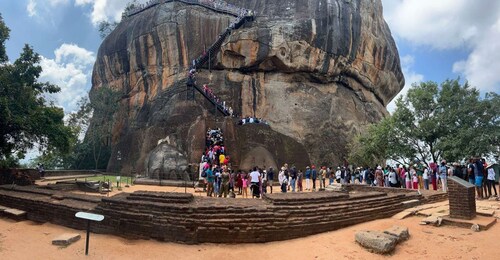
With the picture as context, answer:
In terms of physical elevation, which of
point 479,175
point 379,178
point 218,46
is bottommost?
point 379,178

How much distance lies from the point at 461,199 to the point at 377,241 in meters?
2.75

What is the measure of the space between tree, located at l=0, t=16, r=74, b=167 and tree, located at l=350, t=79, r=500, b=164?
683 inches

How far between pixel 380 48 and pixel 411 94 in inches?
500

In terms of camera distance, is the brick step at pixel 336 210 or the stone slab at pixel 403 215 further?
the stone slab at pixel 403 215

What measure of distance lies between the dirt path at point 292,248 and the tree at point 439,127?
11.4 m

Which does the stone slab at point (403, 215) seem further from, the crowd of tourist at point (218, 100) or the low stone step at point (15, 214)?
the crowd of tourist at point (218, 100)

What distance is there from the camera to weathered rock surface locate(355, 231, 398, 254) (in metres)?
6.46

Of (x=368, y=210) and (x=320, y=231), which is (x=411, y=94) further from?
(x=320, y=231)

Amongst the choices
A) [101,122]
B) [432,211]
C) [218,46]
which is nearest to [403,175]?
[432,211]

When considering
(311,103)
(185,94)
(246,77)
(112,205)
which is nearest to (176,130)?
(185,94)

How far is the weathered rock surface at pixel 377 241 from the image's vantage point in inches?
254

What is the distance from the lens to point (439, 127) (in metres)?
19.0

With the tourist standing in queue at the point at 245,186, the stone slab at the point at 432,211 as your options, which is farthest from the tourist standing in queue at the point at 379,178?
the tourist standing in queue at the point at 245,186

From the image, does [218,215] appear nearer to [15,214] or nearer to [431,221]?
[431,221]
